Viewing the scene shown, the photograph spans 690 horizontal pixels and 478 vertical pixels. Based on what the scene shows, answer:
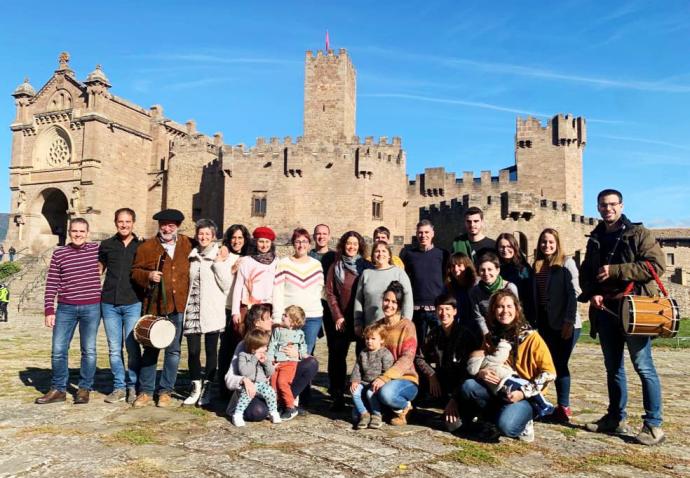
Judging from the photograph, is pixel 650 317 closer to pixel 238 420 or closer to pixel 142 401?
pixel 238 420

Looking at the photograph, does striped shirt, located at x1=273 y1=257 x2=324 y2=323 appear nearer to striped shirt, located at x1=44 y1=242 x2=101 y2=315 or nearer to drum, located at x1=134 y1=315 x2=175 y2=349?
drum, located at x1=134 y1=315 x2=175 y2=349

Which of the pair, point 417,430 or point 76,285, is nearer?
point 417,430

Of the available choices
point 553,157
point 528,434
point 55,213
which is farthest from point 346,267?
point 55,213

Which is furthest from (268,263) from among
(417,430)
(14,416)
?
(14,416)

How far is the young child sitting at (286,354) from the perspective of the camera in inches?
229

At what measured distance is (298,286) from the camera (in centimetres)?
655

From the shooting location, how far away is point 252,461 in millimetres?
4359

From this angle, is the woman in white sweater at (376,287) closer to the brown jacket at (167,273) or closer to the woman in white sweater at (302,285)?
the woman in white sweater at (302,285)

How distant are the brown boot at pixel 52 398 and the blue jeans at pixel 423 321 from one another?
4.28 m

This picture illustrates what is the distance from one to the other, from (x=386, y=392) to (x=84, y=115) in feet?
116

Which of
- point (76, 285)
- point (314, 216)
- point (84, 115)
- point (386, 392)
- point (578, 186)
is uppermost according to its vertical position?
point (84, 115)

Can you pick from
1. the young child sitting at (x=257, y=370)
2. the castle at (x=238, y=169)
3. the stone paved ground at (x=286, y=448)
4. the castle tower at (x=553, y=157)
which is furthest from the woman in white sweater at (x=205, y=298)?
the castle tower at (x=553, y=157)

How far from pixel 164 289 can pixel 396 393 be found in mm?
2964

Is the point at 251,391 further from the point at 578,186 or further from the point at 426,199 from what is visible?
the point at 578,186
